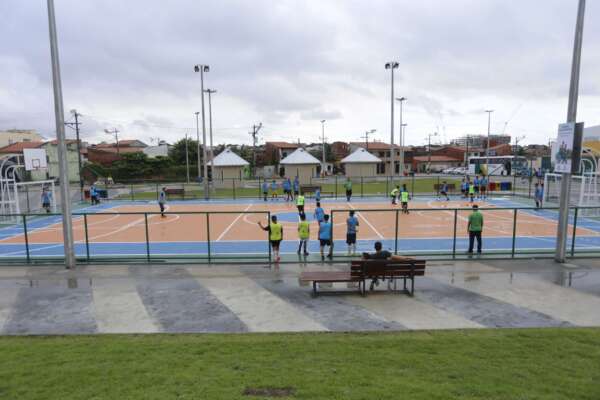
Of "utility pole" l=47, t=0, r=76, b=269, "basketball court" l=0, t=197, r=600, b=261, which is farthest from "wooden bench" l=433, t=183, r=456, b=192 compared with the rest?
"utility pole" l=47, t=0, r=76, b=269

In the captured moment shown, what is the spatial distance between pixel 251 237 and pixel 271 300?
30.4 feet

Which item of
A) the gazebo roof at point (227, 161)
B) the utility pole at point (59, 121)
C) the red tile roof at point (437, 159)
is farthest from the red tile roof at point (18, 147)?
the red tile roof at point (437, 159)

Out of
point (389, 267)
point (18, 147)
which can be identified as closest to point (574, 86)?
point (389, 267)

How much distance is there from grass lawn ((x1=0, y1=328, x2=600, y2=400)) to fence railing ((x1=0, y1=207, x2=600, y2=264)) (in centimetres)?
560

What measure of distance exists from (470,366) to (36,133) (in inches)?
4860

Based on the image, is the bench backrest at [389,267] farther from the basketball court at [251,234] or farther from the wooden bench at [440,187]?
the wooden bench at [440,187]

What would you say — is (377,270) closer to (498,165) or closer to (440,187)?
(440,187)

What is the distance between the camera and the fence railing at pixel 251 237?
1434cm

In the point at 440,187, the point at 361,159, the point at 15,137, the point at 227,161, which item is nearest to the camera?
the point at 440,187

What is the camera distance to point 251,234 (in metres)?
19.7

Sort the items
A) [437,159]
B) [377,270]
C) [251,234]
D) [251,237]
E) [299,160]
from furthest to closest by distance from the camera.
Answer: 1. [437,159]
2. [299,160]
3. [251,234]
4. [251,237]
5. [377,270]

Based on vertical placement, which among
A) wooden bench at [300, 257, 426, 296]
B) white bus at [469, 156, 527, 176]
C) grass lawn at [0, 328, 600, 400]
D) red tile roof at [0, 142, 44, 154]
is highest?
red tile roof at [0, 142, 44, 154]

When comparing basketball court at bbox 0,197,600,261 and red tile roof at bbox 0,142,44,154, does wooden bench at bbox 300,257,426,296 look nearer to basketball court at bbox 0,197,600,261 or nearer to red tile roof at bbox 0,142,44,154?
basketball court at bbox 0,197,600,261

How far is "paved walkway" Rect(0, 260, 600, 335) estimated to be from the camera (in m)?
8.42
